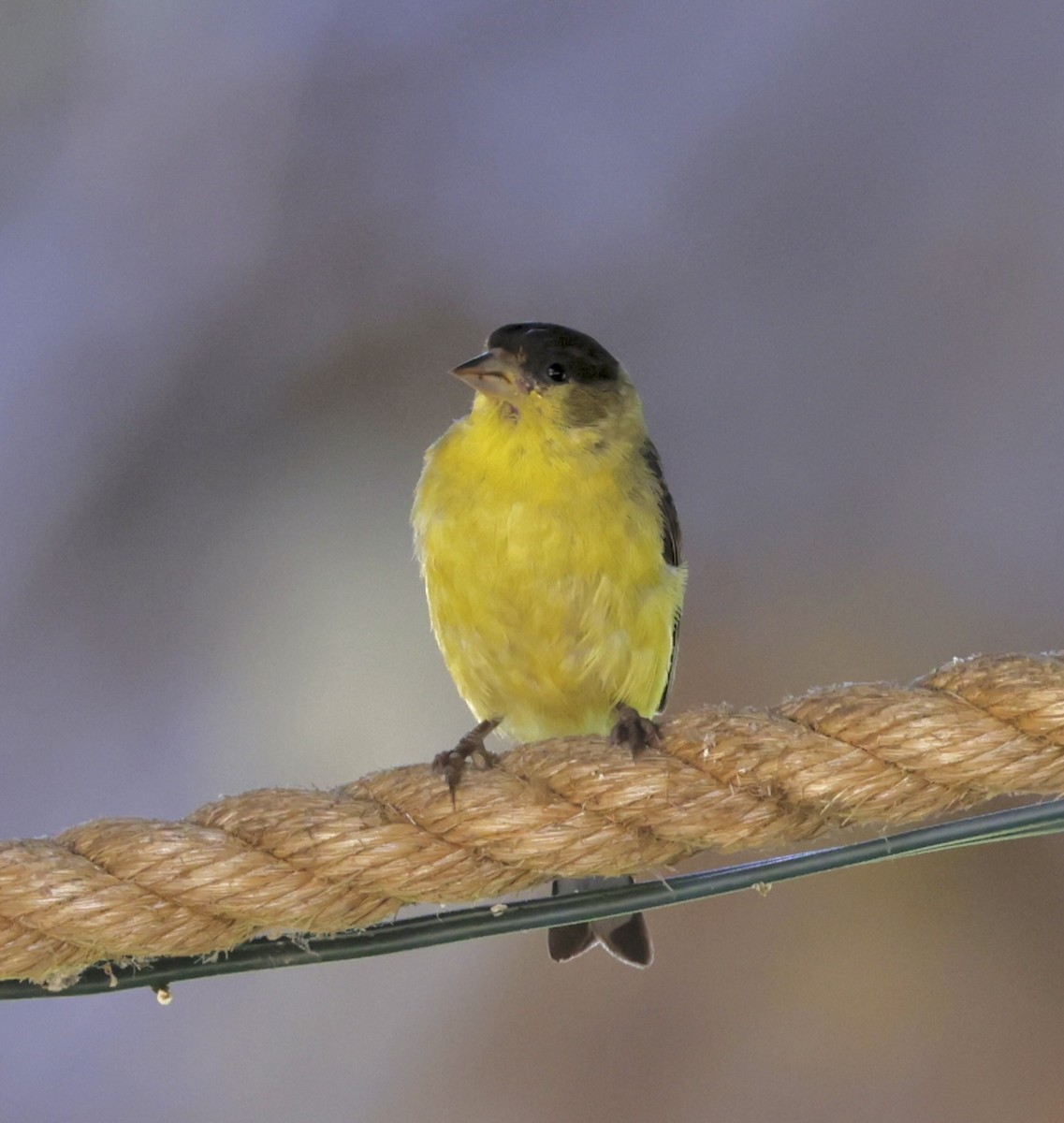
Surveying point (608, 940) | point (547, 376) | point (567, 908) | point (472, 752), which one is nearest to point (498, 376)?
point (547, 376)

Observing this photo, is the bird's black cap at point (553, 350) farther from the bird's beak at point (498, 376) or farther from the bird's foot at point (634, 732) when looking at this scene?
the bird's foot at point (634, 732)

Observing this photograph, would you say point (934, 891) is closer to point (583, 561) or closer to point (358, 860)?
point (583, 561)

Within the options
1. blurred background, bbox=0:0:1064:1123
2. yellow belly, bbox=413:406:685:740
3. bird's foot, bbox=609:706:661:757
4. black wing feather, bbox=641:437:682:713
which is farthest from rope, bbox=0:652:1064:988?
blurred background, bbox=0:0:1064:1123

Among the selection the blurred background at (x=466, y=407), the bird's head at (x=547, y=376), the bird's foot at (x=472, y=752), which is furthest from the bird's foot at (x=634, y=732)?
the blurred background at (x=466, y=407)

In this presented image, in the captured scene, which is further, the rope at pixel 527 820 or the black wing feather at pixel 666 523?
the black wing feather at pixel 666 523

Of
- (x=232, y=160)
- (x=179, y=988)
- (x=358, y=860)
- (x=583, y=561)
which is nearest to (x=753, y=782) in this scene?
(x=358, y=860)
